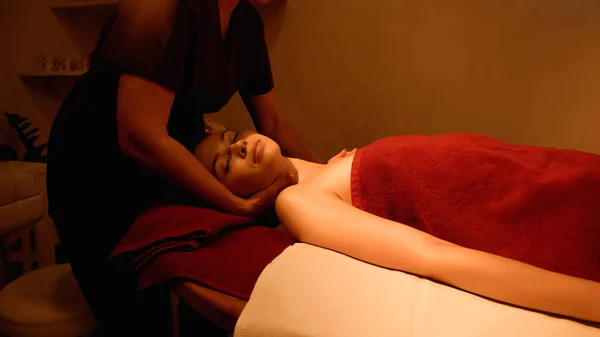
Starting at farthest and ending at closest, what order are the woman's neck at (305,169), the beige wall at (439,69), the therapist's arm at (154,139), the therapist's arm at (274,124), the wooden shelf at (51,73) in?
the wooden shelf at (51,73)
the beige wall at (439,69)
the therapist's arm at (274,124)
the woman's neck at (305,169)
the therapist's arm at (154,139)

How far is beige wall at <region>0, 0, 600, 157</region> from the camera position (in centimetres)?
168

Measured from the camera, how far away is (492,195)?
90 centimetres

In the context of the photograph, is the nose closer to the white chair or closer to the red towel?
the red towel

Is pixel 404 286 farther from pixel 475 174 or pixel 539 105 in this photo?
pixel 539 105

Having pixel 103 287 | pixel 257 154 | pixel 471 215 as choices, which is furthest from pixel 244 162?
pixel 471 215

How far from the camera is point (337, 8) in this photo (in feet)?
6.45

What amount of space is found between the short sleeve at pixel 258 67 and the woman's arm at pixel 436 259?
24.3 inches

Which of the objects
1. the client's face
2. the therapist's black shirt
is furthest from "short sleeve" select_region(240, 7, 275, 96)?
the client's face

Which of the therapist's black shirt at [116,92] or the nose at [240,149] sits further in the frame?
the nose at [240,149]

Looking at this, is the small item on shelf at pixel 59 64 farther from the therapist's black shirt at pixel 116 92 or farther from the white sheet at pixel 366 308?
the white sheet at pixel 366 308

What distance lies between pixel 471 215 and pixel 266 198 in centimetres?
49

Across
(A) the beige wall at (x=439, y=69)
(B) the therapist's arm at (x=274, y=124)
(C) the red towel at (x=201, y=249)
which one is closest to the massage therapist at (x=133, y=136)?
(C) the red towel at (x=201, y=249)

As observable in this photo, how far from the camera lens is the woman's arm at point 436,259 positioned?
69 cm

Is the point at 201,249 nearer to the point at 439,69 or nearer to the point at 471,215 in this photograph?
the point at 471,215
